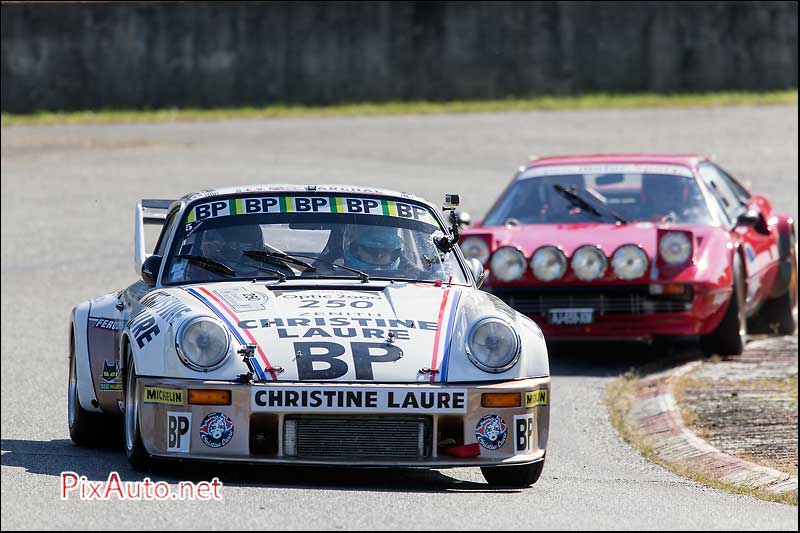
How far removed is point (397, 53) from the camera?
2862 centimetres

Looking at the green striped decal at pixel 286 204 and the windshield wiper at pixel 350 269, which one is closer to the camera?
the windshield wiper at pixel 350 269

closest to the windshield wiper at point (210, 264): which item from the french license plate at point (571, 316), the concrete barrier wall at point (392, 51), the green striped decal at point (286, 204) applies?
the green striped decal at point (286, 204)

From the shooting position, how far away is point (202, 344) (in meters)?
6.88

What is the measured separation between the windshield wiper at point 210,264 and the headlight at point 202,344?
99 centimetres

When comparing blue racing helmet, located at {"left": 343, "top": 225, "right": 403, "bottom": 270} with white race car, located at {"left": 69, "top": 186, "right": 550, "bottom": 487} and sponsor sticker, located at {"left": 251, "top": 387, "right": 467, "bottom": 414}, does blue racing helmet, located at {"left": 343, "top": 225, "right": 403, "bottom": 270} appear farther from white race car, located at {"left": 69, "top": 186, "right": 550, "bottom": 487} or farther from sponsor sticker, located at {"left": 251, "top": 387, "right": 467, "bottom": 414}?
sponsor sticker, located at {"left": 251, "top": 387, "right": 467, "bottom": 414}

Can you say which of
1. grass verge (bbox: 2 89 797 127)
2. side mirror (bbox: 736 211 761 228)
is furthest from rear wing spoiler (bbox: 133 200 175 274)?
grass verge (bbox: 2 89 797 127)

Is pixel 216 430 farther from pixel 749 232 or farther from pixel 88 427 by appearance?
pixel 749 232

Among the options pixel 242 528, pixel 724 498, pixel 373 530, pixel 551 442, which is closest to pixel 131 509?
pixel 242 528

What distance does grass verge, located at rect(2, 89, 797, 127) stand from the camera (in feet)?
88.6

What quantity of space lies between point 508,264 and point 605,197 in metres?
1.35

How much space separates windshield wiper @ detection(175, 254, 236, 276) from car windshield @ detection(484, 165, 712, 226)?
4.90 meters

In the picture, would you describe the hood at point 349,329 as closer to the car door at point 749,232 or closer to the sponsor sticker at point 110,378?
the sponsor sticker at point 110,378

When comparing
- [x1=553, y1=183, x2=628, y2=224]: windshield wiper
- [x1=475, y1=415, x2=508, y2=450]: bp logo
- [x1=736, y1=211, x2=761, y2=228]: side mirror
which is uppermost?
[x1=553, y1=183, x2=628, y2=224]: windshield wiper

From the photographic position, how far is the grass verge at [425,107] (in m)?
27.0
